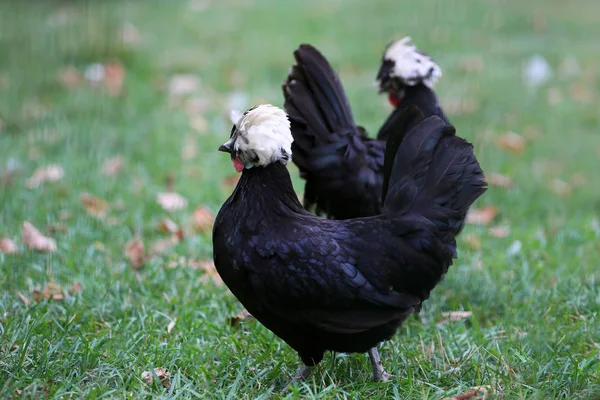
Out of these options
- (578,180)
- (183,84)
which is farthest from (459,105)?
(183,84)

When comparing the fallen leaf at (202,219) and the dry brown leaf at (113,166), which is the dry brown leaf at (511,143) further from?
the dry brown leaf at (113,166)

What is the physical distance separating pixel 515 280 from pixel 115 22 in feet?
22.6

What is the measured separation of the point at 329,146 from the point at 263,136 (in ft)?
3.28

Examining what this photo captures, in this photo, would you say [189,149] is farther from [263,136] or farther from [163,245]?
[263,136]

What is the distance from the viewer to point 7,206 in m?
4.71

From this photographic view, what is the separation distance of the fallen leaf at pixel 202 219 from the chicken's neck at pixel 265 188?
182 cm

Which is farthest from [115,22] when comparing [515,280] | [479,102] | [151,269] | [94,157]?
[515,280]

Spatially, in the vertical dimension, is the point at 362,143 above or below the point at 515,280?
above

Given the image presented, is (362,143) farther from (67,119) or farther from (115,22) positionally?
(115,22)

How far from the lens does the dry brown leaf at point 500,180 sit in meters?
5.66

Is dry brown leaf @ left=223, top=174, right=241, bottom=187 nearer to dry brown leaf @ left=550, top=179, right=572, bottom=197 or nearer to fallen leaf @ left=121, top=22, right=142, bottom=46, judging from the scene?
dry brown leaf @ left=550, top=179, right=572, bottom=197

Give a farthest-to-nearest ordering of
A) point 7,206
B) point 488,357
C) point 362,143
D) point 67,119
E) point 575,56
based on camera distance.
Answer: point 575,56 → point 67,119 → point 7,206 → point 362,143 → point 488,357

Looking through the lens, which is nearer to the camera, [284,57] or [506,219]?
[506,219]

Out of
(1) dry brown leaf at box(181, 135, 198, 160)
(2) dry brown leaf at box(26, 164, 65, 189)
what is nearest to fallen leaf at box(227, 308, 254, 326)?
(2) dry brown leaf at box(26, 164, 65, 189)
